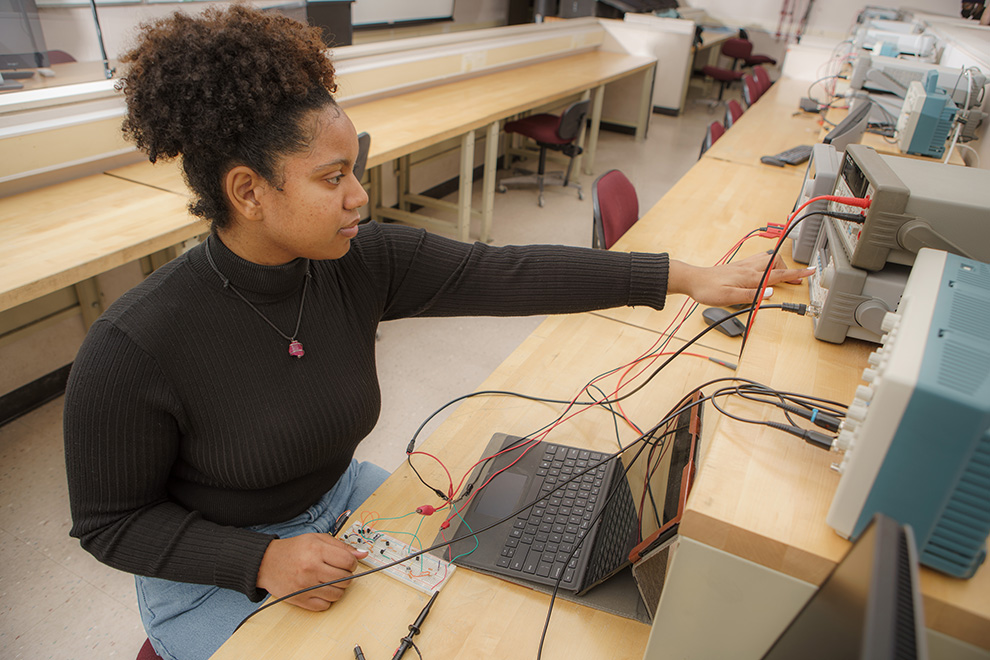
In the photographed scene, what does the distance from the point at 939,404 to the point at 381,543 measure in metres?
0.71

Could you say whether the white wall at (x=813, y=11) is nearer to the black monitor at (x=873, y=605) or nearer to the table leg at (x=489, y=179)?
the table leg at (x=489, y=179)

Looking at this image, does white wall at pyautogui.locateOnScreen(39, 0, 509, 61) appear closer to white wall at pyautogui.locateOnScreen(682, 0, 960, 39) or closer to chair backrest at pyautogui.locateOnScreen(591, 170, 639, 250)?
chair backrest at pyautogui.locateOnScreen(591, 170, 639, 250)

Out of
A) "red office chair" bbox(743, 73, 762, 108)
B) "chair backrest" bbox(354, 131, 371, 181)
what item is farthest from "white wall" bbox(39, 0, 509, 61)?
"red office chair" bbox(743, 73, 762, 108)

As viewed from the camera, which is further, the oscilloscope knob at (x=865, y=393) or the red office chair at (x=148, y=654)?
the red office chair at (x=148, y=654)

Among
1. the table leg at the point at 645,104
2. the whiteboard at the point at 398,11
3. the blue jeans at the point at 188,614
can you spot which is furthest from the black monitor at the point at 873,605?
the table leg at the point at 645,104

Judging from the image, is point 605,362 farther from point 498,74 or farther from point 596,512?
point 498,74

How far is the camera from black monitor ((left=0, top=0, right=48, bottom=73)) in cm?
222

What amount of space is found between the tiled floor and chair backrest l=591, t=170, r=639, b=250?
0.81 meters

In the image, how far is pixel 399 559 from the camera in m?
0.87

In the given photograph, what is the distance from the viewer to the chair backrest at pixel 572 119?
3.97 meters

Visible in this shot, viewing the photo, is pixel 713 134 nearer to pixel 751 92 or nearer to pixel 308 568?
pixel 751 92

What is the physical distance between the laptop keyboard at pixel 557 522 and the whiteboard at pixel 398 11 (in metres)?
5.17

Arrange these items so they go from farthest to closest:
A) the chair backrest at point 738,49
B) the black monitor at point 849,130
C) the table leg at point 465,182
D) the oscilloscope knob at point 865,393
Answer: the chair backrest at point 738,49 → the table leg at point 465,182 → the black monitor at point 849,130 → the oscilloscope knob at point 865,393

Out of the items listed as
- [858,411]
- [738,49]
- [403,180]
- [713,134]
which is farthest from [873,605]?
[738,49]
